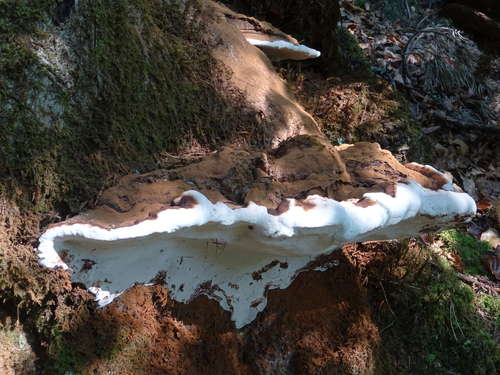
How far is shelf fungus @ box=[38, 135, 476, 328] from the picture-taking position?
1.26 metres

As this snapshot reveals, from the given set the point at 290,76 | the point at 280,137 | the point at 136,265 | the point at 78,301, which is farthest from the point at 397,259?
the point at 78,301

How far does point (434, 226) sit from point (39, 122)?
1665mm

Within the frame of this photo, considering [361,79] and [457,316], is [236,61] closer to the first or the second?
[361,79]

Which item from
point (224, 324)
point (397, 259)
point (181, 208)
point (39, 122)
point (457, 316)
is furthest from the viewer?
point (457, 316)

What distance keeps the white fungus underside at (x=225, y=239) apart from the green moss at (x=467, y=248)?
183cm

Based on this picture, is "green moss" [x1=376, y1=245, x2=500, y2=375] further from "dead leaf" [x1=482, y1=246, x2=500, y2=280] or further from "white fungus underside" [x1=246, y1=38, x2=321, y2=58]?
"white fungus underside" [x1=246, y1=38, x2=321, y2=58]

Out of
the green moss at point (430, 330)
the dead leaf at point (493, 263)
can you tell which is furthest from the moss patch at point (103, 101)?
the dead leaf at point (493, 263)

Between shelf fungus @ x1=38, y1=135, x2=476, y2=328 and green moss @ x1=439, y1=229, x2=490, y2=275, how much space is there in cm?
183

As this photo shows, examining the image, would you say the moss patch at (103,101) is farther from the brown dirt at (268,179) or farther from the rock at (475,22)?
the rock at (475,22)

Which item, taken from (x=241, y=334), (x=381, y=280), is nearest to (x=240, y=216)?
(x=241, y=334)

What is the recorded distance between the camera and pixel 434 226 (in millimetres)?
1796

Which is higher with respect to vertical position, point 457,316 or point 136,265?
point 136,265

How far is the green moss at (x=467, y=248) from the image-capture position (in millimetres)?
3404

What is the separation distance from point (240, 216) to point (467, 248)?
9.57 feet
